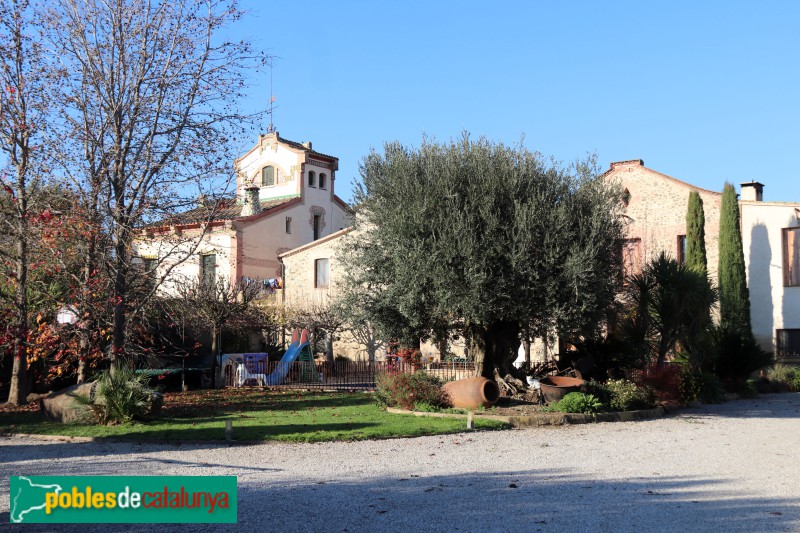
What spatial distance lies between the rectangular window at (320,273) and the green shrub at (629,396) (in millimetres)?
21083

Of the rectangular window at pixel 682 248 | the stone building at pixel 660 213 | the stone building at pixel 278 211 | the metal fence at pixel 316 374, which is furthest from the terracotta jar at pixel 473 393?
the stone building at pixel 278 211

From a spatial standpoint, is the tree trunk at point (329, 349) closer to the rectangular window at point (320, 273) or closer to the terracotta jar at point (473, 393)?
the rectangular window at point (320, 273)

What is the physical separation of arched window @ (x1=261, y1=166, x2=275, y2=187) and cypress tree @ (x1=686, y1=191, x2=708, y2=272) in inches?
883

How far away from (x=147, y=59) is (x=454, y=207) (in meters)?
7.17

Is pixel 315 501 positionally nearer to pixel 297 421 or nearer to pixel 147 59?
pixel 297 421

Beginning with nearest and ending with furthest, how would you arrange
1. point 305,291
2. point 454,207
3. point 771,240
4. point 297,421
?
1. point 297,421
2. point 454,207
3. point 771,240
4. point 305,291

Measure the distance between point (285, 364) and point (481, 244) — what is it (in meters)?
12.4

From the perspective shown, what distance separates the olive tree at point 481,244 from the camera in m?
14.9

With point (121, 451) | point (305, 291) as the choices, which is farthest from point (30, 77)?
point (305, 291)

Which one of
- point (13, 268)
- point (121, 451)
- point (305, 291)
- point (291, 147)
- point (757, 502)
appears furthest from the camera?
point (291, 147)

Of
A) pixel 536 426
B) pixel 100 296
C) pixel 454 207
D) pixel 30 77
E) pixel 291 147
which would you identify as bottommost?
pixel 536 426

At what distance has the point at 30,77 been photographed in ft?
52.0

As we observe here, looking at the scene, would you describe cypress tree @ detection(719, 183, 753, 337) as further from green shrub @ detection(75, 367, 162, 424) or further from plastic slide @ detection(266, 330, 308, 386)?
green shrub @ detection(75, 367, 162, 424)

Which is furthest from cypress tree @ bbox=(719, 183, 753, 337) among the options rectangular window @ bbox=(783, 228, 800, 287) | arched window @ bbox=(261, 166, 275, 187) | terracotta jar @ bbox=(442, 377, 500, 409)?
arched window @ bbox=(261, 166, 275, 187)
